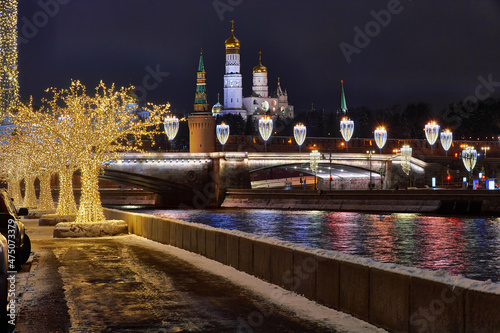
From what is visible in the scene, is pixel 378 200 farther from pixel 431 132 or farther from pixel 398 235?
pixel 431 132

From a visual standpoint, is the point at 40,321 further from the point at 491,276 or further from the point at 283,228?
the point at 283,228

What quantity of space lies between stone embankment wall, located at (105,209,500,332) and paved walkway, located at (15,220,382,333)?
0.78 m

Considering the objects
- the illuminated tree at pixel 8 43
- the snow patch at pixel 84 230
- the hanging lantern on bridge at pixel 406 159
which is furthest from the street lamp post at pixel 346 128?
the snow patch at pixel 84 230

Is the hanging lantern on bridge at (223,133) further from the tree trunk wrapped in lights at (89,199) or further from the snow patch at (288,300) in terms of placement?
the snow patch at (288,300)

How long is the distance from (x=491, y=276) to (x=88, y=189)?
16.2m

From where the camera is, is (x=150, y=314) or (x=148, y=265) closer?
(x=150, y=314)

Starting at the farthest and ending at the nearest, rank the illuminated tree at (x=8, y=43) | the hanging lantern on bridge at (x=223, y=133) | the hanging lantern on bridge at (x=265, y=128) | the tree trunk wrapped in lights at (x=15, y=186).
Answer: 1. the illuminated tree at (x=8, y=43)
2. the hanging lantern on bridge at (x=223, y=133)
3. the hanging lantern on bridge at (x=265, y=128)
4. the tree trunk wrapped in lights at (x=15, y=186)

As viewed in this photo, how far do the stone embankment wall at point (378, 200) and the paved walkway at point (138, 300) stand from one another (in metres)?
46.0

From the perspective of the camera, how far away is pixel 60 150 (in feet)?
125

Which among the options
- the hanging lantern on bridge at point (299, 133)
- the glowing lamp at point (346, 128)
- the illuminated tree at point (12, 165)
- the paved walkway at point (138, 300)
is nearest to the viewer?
the paved walkway at point (138, 300)

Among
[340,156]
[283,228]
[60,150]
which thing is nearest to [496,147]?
[340,156]

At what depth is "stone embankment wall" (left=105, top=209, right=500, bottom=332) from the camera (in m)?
8.58

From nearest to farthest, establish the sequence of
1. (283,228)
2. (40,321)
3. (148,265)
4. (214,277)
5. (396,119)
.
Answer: (40,321) → (214,277) → (148,265) → (283,228) → (396,119)

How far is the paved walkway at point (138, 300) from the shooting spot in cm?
1088
